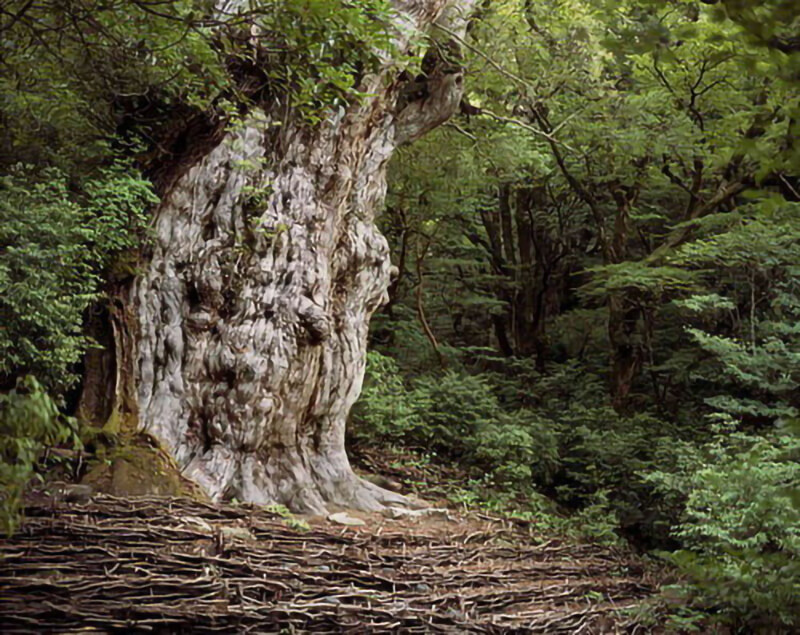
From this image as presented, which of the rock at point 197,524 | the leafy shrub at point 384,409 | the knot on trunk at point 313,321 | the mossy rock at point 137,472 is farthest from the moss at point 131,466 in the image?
the leafy shrub at point 384,409

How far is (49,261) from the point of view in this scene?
15.8ft

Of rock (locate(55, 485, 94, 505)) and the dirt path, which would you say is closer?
the dirt path

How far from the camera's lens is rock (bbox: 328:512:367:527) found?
5.96 meters

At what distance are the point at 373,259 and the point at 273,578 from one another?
4058mm

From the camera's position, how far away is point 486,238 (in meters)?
→ 15.6

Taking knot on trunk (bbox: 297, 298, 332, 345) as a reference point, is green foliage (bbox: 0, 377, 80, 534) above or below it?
below

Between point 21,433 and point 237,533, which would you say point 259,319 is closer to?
point 237,533

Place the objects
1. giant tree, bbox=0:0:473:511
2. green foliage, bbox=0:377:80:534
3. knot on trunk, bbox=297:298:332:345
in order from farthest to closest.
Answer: knot on trunk, bbox=297:298:332:345 → giant tree, bbox=0:0:473:511 → green foliage, bbox=0:377:80:534

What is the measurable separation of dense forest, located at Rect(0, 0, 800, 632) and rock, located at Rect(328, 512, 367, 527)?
0.30m

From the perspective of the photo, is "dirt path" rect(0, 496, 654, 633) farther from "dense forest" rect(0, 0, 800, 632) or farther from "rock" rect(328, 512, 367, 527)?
"dense forest" rect(0, 0, 800, 632)

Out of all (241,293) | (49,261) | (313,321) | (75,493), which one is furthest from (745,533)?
(49,261)

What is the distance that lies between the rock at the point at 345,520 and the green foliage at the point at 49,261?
2389 mm

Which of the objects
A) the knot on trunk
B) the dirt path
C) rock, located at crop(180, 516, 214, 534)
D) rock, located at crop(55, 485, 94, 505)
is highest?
the knot on trunk

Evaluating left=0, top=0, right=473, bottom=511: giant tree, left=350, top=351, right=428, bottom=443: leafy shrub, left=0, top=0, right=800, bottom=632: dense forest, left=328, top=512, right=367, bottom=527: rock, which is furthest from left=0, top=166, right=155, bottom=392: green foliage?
left=350, top=351, right=428, bottom=443: leafy shrub
